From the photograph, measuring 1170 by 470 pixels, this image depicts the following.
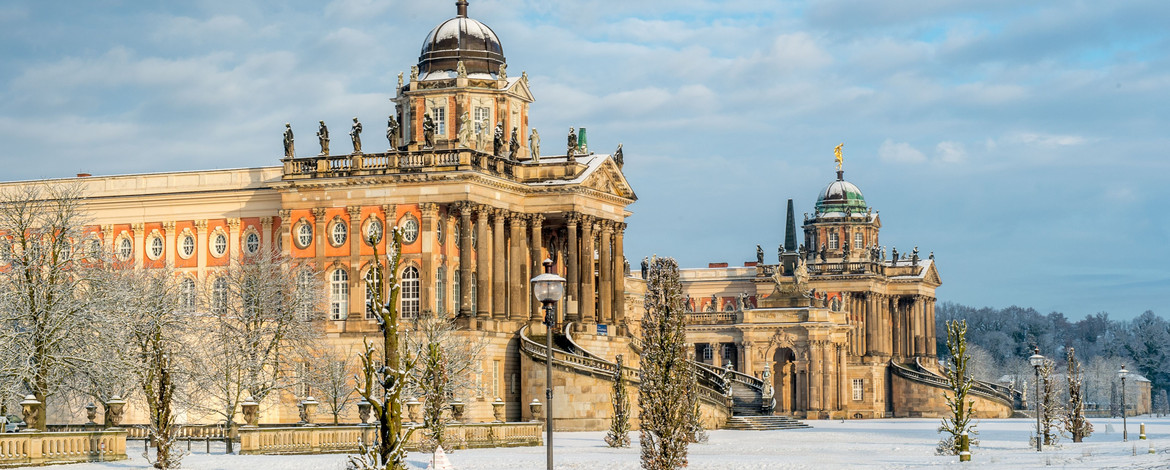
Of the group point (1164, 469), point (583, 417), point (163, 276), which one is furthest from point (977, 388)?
point (1164, 469)

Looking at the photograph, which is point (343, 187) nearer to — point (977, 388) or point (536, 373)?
point (536, 373)

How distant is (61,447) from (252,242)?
37.7 meters

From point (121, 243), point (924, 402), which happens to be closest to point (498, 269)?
point (121, 243)

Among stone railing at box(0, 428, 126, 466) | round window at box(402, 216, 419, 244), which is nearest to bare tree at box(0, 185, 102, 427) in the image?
stone railing at box(0, 428, 126, 466)

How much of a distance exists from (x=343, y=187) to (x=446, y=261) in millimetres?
6067

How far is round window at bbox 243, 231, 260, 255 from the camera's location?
80938mm

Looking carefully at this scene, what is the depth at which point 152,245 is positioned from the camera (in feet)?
272

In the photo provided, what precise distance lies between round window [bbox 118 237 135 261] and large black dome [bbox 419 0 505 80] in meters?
16.6

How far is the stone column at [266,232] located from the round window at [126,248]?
7.03 metres

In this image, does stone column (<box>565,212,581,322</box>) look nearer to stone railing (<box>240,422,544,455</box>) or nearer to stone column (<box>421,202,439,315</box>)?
stone column (<box>421,202,439,315</box>)

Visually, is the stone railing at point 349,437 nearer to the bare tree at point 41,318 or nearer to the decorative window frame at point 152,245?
the bare tree at point 41,318

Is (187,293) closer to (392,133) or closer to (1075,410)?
(392,133)

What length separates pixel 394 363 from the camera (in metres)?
28.2

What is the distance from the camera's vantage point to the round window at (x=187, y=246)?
8219cm
